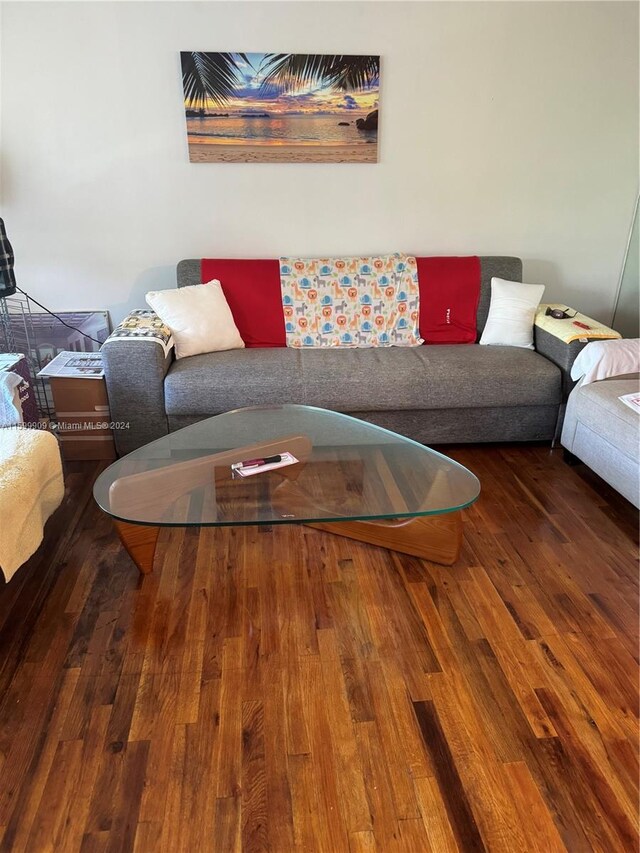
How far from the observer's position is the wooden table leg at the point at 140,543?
6.45 ft

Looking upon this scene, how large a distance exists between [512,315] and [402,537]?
5.11ft

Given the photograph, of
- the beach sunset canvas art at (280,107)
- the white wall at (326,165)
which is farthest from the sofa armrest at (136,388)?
the beach sunset canvas art at (280,107)

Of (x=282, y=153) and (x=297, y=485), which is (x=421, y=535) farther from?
(x=282, y=153)

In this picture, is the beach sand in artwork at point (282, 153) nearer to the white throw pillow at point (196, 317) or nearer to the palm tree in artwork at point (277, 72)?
the palm tree in artwork at point (277, 72)

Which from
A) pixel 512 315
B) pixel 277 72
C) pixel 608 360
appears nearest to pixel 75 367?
pixel 277 72

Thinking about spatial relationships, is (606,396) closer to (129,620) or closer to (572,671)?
(572,671)

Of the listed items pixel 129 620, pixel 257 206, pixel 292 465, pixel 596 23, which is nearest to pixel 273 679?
pixel 129 620

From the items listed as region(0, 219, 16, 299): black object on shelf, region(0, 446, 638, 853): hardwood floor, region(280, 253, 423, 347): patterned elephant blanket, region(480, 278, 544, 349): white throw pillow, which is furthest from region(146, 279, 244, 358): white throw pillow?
region(480, 278, 544, 349): white throw pillow

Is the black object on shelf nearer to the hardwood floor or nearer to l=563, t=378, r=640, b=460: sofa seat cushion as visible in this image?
the hardwood floor

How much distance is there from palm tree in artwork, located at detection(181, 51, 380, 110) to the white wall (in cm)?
6

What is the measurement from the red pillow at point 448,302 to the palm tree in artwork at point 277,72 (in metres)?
1.05

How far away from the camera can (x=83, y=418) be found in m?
2.79

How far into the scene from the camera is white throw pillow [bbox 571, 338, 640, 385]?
265cm

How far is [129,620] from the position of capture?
1.86m
